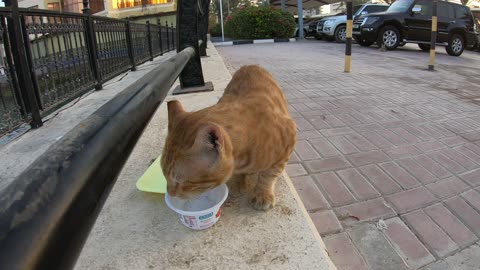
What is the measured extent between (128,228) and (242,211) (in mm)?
621

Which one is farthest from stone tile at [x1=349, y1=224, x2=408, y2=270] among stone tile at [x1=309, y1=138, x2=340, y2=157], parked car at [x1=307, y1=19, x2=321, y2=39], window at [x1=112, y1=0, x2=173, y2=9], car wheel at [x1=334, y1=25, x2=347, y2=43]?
window at [x1=112, y1=0, x2=173, y2=9]

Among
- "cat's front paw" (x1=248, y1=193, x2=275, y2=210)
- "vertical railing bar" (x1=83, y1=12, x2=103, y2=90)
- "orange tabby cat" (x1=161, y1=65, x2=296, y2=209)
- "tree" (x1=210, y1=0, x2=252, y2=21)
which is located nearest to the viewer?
"orange tabby cat" (x1=161, y1=65, x2=296, y2=209)

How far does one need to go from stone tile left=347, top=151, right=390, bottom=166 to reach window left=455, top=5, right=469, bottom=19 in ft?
40.5

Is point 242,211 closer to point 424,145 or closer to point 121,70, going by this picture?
point 424,145

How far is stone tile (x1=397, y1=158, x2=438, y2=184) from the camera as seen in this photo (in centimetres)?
260

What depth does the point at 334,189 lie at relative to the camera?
2418 millimetres

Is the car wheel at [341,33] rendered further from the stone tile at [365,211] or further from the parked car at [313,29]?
the stone tile at [365,211]

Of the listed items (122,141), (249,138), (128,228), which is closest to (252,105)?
(249,138)

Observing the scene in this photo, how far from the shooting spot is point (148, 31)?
9.67 meters

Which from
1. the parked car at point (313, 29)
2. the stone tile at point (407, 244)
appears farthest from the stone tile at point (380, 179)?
the parked car at point (313, 29)

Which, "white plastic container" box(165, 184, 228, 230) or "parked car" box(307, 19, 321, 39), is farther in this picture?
"parked car" box(307, 19, 321, 39)

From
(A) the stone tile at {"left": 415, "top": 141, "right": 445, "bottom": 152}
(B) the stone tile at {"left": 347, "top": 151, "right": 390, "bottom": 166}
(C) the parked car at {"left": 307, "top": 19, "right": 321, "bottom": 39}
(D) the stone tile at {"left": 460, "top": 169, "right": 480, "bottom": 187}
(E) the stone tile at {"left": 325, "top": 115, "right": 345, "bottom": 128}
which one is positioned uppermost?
(C) the parked car at {"left": 307, "top": 19, "right": 321, "bottom": 39}

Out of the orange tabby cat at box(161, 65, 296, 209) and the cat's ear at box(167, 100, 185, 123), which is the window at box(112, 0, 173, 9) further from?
the cat's ear at box(167, 100, 185, 123)

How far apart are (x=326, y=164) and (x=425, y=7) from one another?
38.5 feet
